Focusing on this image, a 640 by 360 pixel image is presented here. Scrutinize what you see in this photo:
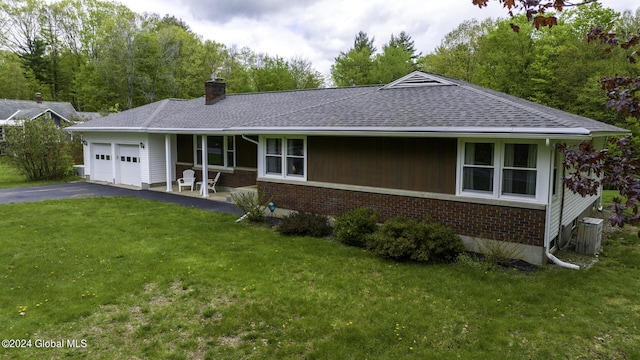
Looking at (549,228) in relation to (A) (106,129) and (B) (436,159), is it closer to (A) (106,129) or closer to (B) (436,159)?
(B) (436,159)

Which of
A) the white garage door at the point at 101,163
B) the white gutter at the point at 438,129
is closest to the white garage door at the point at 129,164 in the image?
the white garage door at the point at 101,163

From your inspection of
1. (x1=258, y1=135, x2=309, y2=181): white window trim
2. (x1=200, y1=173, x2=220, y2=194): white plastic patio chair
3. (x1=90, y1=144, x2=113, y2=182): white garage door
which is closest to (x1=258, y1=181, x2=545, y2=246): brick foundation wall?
(x1=258, y1=135, x2=309, y2=181): white window trim

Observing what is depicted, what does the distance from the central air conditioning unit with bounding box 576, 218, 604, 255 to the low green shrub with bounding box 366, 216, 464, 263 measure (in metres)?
2.88

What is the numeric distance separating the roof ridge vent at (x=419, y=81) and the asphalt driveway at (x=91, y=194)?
6.44 meters

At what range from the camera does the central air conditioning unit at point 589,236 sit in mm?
8727

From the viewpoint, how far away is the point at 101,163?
786 inches

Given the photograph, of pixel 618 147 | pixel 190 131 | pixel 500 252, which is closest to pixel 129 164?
pixel 190 131

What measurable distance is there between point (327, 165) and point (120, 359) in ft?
23.4

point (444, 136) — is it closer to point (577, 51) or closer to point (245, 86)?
point (577, 51)

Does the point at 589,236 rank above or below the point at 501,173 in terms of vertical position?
below

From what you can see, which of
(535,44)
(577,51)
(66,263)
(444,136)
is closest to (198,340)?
(66,263)

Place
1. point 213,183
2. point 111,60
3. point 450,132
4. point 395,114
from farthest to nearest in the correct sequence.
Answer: point 111,60
point 213,183
point 395,114
point 450,132

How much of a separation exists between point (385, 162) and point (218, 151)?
917 centimetres

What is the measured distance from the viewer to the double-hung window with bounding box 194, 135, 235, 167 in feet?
53.7
